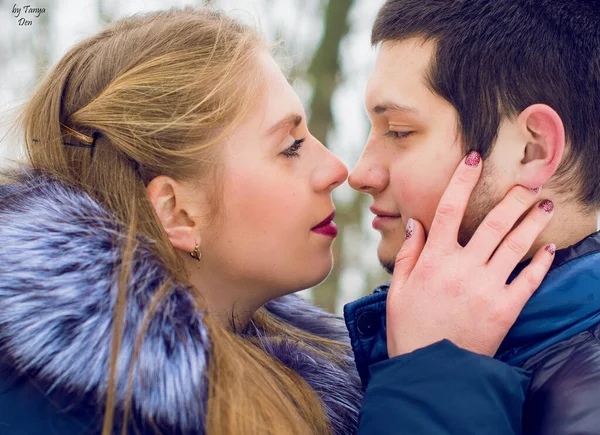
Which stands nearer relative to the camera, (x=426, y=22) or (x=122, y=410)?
(x=122, y=410)

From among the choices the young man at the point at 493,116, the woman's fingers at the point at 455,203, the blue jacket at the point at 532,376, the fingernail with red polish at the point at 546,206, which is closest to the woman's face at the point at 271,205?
the young man at the point at 493,116

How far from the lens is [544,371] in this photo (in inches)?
68.5

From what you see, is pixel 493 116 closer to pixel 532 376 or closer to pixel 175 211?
pixel 532 376

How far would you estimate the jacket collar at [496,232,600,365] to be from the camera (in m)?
1.80

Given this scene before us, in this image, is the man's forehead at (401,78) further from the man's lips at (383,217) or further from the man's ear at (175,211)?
the man's ear at (175,211)

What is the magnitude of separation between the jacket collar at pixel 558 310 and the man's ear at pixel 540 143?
275 millimetres

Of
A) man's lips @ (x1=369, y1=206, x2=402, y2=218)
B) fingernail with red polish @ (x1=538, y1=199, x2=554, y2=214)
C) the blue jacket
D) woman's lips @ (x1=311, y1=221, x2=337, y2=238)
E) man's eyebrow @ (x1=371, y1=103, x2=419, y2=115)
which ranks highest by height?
man's eyebrow @ (x1=371, y1=103, x2=419, y2=115)

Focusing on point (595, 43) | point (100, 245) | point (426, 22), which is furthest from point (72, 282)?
point (595, 43)

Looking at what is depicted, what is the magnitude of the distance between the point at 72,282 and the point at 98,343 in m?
0.19

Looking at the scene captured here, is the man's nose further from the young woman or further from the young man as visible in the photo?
the young woman

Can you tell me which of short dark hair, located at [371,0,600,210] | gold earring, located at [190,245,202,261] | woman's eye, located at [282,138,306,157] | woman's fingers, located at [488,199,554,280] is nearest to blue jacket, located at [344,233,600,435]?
woman's fingers, located at [488,199,554,280]

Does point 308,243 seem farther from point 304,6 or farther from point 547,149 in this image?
point 304,6

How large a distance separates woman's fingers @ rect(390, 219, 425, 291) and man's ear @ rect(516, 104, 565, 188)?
1.16ft

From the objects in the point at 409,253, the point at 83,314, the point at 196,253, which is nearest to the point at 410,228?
the point at 409,253
